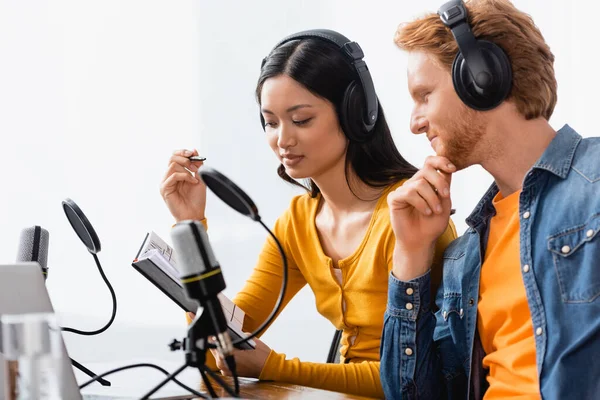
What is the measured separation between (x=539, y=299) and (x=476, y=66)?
38 centimetres

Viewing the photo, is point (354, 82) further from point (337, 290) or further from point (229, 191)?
point (229, 191)

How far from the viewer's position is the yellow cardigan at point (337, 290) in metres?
1.44

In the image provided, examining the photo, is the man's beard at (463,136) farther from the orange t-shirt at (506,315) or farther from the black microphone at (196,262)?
the black microphone at (196,262)

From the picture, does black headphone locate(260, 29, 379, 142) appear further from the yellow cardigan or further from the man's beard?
the man's beard

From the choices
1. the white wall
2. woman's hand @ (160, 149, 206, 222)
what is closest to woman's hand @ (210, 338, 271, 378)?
woman's hand @ (160, 149, 206, 222)

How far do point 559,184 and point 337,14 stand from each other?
6.01 ft

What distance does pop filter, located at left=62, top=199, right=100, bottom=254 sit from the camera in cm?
114

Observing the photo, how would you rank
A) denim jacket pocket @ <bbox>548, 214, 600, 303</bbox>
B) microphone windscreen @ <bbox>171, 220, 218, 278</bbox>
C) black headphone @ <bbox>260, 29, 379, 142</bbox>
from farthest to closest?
1. black headphone @ <bbox>260, 29, 379, 142</bbox>
2. denim jacket pocket @ <bbox>548, 214, 600, 303</bbox>
3. microphone windscreen @ <bbox>171, 220, 218, 278</bbox>

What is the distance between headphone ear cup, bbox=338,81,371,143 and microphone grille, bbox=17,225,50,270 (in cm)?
71

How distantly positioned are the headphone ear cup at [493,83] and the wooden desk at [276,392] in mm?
510

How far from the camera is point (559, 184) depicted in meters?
1.16

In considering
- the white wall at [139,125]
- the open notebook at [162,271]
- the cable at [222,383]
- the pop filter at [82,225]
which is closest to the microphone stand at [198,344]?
the cable at [222,383]

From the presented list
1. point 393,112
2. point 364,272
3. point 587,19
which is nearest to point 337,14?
point 393,112

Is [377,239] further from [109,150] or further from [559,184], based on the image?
[109,150]
